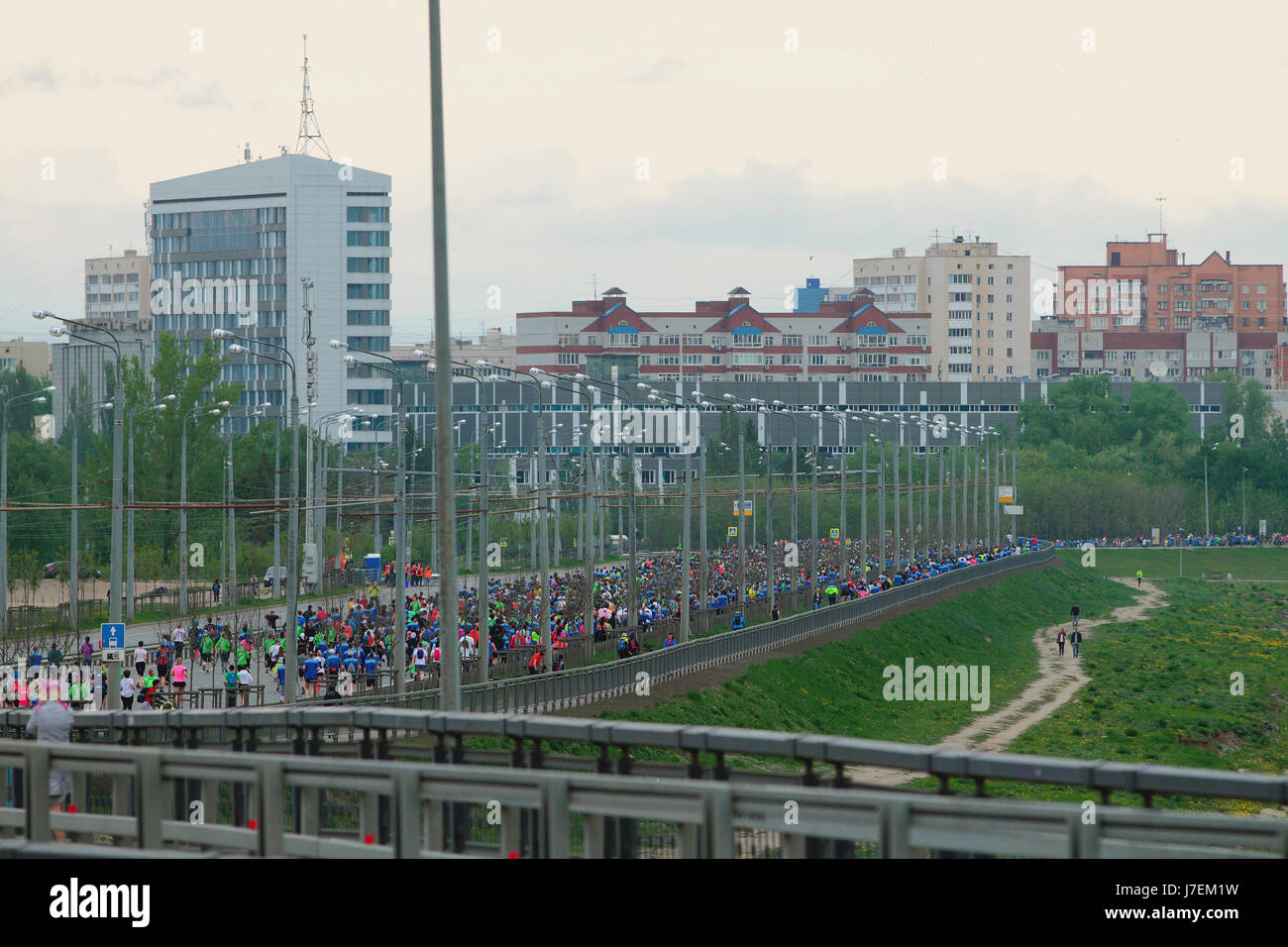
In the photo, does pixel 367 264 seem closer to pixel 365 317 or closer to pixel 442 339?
pixel 365 317

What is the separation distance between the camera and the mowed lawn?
4609cm

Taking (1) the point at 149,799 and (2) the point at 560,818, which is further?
(1) the point at 149,799

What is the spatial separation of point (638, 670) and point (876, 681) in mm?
16231

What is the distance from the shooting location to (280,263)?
150250 mm

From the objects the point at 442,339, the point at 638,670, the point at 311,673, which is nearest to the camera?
the point at 442,339

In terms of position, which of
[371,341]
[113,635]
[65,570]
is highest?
[371,341]

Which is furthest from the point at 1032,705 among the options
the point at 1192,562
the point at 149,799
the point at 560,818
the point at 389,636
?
the point at 1192,562

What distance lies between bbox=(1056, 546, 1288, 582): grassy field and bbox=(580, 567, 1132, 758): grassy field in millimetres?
36436

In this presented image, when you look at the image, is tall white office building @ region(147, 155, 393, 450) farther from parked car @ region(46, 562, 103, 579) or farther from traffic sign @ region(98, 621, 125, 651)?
traffic sign @ region(98, 621, 125, 651)

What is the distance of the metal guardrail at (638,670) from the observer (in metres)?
31.4

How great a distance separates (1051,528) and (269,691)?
360 ft

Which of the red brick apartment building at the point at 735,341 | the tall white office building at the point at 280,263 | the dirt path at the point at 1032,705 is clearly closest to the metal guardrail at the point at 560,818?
the dirt path at the point at 1032,705
